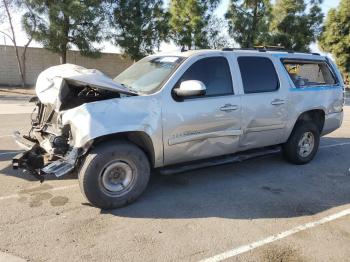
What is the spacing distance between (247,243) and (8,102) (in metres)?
15.1

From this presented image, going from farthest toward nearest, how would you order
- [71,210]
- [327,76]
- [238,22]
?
[238,22], [327,76], [71,210]

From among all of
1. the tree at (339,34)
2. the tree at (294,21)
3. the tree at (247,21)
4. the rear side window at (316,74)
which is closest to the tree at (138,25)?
the tree at (247,21)

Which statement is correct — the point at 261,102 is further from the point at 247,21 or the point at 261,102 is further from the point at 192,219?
the point at 247,21

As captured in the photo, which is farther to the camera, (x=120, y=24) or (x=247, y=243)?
(x=120, y=24)

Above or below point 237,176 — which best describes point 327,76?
above

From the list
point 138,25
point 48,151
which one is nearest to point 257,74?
point 48,151

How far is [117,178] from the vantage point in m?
4.65

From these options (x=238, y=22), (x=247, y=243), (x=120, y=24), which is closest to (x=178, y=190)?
(x=247, y=243)

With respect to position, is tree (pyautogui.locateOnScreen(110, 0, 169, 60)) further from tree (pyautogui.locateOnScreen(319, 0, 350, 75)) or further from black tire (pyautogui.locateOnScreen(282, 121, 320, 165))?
black tire (pyautogui.locateOnScreen(282, 121, 320, 165))

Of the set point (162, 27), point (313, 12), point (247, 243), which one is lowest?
point (247, 243)

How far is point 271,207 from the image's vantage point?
16.0ft

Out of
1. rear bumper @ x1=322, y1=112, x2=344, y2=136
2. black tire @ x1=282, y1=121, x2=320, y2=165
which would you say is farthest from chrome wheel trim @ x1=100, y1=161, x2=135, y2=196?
rear bumper @ x1=322, y1=112, x2=344, y2=136

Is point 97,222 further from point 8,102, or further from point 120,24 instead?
point 120,24

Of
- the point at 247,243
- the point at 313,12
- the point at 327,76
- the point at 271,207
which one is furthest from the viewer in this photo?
the point at 313,12
